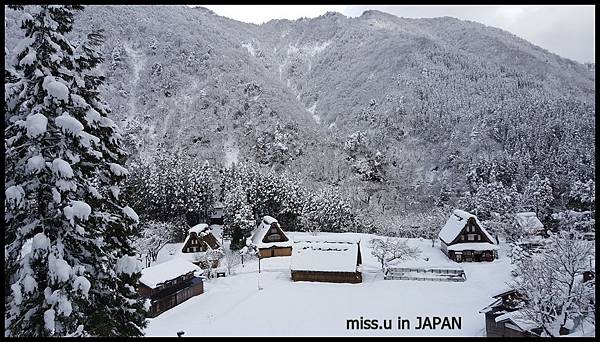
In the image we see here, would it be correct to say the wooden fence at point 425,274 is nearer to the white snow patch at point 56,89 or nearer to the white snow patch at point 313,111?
the white snow patch at point 56,89

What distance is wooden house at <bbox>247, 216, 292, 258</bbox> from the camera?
41.9 meters

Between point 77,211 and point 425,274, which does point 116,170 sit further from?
point 425,274

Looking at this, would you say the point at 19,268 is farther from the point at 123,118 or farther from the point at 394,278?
the point at 123,118

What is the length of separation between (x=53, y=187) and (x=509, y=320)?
20414mm

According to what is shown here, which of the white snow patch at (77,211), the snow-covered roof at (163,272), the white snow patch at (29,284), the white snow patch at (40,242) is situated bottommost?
the snow-covered roof at (163,272)

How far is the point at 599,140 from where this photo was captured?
713 centimetres

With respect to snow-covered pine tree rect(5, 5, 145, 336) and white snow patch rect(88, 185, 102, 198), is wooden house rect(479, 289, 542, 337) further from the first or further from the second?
white snow patch rect(88, 185, 102, 198)

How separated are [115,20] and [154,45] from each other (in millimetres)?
20070

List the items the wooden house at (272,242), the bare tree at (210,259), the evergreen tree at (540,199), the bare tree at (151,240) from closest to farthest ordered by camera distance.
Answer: the bare tree at (210,259)
the bare tree at (151,240)
the wooden house at (272,242)
the evergreen tree at (540,199)

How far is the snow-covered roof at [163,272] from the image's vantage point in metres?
28.5

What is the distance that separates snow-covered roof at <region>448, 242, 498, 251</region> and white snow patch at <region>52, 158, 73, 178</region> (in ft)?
129

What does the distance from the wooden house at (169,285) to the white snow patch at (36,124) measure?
75.6 ft

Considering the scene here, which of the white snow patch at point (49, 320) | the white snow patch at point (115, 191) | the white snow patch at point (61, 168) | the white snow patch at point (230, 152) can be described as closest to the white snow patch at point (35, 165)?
the white snow patch at point (61, 168)

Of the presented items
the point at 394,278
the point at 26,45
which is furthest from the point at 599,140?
the point at 394,278
